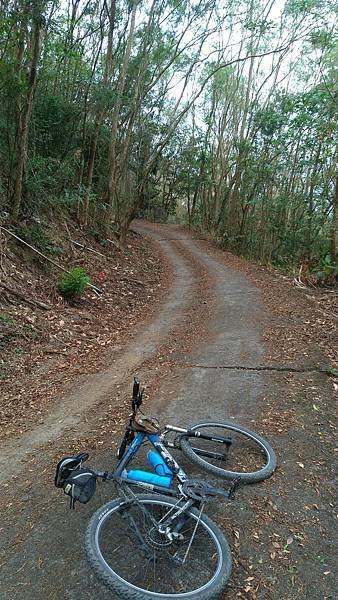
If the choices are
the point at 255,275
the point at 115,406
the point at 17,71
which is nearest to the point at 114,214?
the point at 255,275

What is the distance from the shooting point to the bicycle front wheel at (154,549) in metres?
2.71

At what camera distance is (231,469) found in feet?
12.9

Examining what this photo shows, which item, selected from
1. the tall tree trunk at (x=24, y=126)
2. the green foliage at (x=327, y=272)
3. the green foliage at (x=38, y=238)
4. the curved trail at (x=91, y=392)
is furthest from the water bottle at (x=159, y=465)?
the green foliage at (x=327, y=272)

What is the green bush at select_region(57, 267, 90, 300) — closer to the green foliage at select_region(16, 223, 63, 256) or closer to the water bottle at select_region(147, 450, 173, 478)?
the green foliage at select_region(16, 223, 63, 256)

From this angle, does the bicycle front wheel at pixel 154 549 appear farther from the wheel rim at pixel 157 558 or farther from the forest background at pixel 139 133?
the forest background at pixel 139 133

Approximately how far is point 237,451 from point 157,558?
1562 mm

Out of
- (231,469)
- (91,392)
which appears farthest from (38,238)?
(231,469)

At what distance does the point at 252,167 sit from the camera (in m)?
20.3

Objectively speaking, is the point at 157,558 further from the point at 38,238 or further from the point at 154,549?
the point at 38,238

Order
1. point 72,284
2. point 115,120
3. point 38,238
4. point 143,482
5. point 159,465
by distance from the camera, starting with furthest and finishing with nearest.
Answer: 1. point 115,120
2. point 38,238
3. point 72,284
4. point 159,465
5. point 143,482

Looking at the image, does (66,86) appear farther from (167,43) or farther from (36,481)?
(36,481)

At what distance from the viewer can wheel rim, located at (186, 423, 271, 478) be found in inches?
154

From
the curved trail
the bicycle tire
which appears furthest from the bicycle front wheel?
the curved trail

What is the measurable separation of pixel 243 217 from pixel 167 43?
911 centimetres
